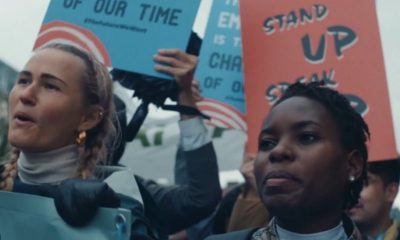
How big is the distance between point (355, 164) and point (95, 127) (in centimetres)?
75

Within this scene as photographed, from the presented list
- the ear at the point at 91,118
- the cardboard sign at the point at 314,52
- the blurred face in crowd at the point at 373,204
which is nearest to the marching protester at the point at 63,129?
the ear at the point at 91,118

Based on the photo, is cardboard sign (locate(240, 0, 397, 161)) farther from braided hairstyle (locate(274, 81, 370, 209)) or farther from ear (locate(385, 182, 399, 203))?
braided hairstyle (locate(274, 81, 370, 209))

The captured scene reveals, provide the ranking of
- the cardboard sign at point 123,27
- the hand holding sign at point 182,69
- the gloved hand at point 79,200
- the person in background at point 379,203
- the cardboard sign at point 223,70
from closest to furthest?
the gloved hand at point 79,200 → the hand holding sign at point 182,69 → the cardboard sign at point 123,27 → the person in background at point 379,203 → the cardboard sign at point 223,70

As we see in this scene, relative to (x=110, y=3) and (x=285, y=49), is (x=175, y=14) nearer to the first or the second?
(x=110, y=3)

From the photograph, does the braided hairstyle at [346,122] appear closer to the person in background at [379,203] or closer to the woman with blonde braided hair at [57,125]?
the woman with blonde braided hair at [57,125]

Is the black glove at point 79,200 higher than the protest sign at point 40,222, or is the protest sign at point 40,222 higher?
the black glove at point 79,200

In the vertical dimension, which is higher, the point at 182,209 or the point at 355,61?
the point at 355,61

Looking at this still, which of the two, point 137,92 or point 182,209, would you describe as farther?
point 137,92

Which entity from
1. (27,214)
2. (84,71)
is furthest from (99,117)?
(27,214)

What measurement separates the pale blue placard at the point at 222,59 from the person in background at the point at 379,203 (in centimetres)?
90

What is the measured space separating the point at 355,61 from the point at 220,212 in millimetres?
1009

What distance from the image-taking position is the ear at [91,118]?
3.04 meters

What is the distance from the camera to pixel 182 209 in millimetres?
3547

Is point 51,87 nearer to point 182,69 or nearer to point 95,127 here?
point 95,127
